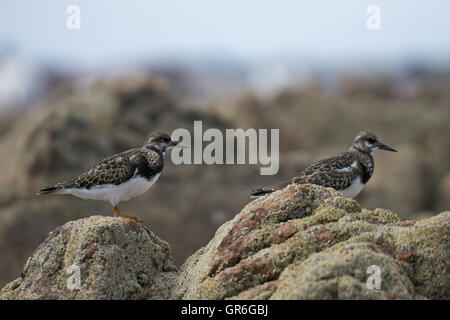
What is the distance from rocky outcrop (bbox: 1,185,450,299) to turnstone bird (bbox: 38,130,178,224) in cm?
183

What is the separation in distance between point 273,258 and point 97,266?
76.4 inches

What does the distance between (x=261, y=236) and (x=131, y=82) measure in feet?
53.8

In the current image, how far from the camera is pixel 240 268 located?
22.1 ft

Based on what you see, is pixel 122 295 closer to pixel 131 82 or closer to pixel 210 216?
pixel 210 216

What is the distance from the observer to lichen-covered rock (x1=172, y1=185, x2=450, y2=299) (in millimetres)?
6043

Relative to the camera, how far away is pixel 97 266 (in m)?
7.09

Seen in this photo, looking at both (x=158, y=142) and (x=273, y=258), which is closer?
(x=273, y=258)

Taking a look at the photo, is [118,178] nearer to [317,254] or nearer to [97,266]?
[97,266]

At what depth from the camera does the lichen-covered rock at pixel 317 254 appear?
6.04 m

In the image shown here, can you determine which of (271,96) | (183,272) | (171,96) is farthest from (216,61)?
(183,272)

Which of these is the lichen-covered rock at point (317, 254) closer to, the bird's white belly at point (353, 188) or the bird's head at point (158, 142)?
the bird's head at point (158, 142)

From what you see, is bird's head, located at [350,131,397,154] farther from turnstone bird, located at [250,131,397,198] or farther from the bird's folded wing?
the bird's folded wing

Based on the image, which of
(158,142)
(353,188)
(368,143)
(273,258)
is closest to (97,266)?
(273,258)

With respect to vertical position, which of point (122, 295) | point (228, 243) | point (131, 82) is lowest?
point (122, 295)
